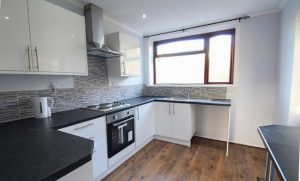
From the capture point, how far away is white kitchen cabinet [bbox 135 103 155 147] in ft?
8.02

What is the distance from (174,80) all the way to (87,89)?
6.60 ft

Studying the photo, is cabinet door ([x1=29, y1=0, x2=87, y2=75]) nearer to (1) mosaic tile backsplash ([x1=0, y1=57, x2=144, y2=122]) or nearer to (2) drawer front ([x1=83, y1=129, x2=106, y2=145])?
(1) mosaic tile backsplash ([x1=0, y1=57, x2=144, y2=122])

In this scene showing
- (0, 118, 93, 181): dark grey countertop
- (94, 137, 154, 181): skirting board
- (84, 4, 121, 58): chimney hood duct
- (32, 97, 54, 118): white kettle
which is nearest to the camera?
(0, 118, 93, 181): dark grey countertop

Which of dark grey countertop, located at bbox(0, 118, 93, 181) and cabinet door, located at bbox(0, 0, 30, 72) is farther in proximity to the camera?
cabinet door, located at bbox(0, 0, 30, 72)

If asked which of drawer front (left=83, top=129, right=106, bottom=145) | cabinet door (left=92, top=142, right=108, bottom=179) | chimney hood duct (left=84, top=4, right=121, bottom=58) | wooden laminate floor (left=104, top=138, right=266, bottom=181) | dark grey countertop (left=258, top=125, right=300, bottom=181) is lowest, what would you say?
wooden laminate floor (left=104, top=138, right=266, bottom=181)

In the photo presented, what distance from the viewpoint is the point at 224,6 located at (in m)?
2.14

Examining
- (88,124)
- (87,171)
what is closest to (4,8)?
(88,124)

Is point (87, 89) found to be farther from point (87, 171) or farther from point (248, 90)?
point (248, 90)

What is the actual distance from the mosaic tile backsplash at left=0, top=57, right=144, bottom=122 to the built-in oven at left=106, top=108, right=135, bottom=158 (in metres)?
0.59

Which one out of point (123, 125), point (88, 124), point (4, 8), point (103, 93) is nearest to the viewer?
point (4, 8)

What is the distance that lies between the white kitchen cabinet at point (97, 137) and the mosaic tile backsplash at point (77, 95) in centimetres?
60

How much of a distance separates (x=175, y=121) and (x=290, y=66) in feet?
5.97

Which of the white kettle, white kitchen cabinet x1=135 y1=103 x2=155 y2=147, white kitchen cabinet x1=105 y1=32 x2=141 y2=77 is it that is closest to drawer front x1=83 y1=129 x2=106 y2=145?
the white kettle

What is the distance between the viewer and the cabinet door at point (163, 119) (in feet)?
9.17
